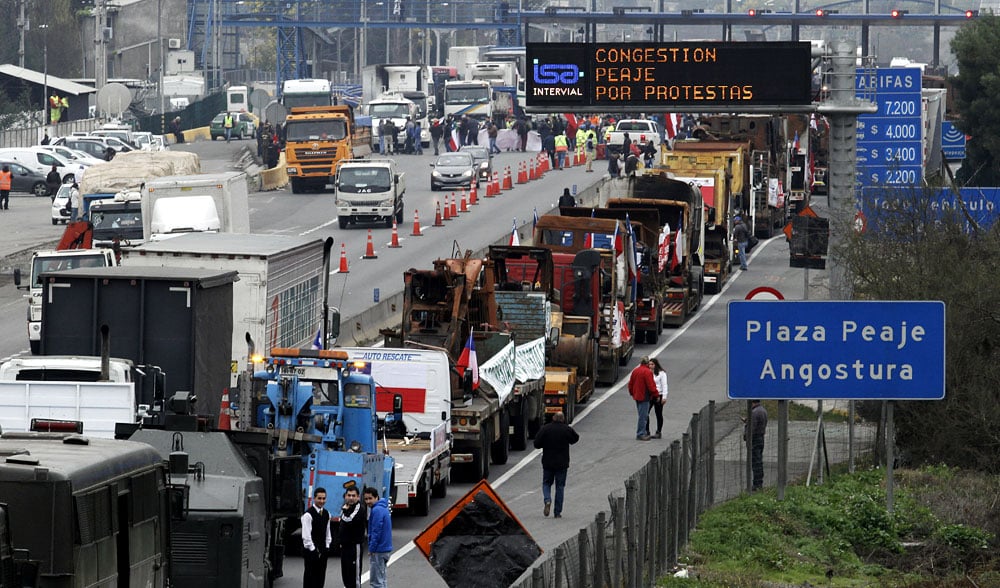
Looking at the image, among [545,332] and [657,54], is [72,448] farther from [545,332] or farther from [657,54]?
[657,54]

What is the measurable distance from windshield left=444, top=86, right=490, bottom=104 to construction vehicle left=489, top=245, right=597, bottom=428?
2302 inches

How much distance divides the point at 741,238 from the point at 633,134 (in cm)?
2724

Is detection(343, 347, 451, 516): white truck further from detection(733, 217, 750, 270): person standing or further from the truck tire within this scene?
detection(733, 217, 750, 270): person standing

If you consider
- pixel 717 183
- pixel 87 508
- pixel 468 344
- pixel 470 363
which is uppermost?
pixel 717 183

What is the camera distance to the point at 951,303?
2398cm

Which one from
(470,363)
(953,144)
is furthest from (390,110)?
(470,363)

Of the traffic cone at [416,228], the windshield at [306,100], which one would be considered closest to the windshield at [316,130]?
the traffic cone at [416,228]

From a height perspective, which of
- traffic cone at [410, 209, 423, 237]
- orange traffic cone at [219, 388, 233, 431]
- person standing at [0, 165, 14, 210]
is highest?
person standing at [0, 165, 14, 210]

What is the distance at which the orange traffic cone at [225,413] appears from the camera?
66.5 ft

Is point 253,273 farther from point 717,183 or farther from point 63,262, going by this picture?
point 717,183

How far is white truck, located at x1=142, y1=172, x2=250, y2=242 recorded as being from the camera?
36562 mm

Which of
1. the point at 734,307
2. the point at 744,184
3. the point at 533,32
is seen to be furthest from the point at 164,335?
the point at 533,32

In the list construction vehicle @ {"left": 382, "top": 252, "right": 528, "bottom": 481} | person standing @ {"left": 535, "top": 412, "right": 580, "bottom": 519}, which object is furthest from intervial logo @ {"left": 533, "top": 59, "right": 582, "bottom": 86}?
person standing @ {"left": 535, "top": 412, "right": 580, "bottom": 519}

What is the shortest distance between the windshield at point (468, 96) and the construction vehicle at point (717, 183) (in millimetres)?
39960
